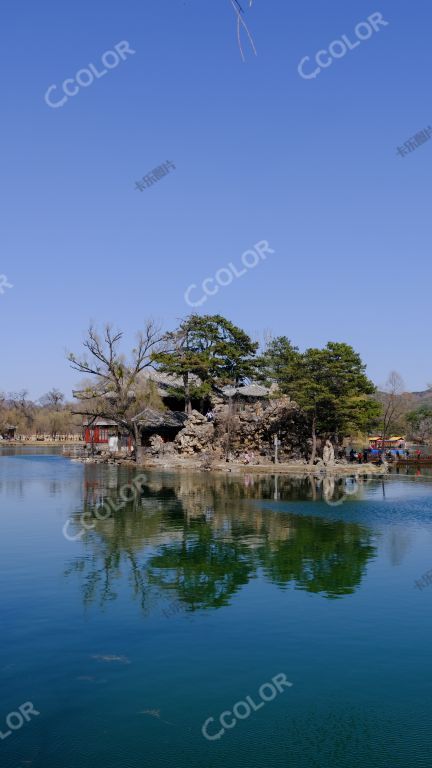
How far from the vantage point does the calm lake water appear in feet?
27.6

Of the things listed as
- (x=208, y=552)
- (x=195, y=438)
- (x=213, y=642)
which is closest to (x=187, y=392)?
(x=195, y=438)

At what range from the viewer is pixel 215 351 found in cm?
6053

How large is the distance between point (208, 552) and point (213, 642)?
7075 millimetres

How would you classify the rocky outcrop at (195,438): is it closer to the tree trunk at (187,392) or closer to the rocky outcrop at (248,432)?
the rocky outcrop at (248,432)

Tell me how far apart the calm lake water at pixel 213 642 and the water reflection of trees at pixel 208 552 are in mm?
80

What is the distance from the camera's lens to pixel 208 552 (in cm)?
1895

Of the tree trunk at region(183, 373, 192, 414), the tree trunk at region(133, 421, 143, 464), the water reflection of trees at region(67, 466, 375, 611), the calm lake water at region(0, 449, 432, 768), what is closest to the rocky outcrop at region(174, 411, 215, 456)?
the tree trunk at region(183, 373, 192, 414)

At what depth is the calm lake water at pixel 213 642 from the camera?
842cm

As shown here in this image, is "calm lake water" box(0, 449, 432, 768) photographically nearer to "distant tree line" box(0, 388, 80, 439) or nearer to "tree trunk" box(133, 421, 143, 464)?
"tree trunk" box(133, 421, 143, 464)

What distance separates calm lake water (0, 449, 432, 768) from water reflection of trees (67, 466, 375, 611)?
0.26ft

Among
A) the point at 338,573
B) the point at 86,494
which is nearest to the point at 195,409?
the point at 86,494

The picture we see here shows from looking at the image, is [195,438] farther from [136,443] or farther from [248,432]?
[136,443]

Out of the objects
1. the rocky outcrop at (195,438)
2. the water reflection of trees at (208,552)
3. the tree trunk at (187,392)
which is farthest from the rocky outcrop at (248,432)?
the water reflection of trees at (208,552)

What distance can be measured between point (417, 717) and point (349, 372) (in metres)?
40.5
